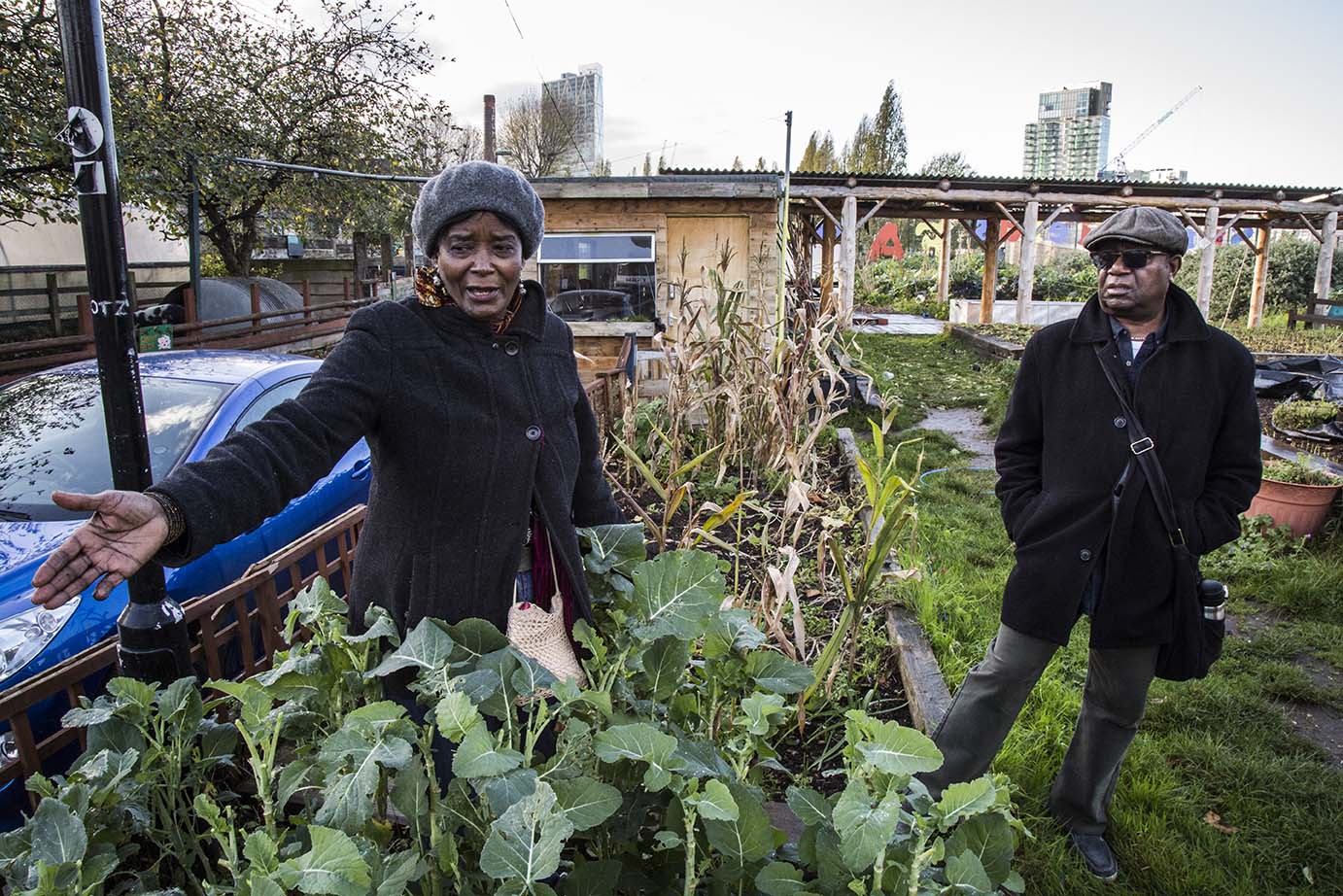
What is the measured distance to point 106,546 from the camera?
1.16 metres

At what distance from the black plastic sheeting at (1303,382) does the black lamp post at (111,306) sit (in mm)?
7067

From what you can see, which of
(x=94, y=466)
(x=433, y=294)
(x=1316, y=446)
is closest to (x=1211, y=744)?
(x=433, y=294)

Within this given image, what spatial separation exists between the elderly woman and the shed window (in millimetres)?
7587

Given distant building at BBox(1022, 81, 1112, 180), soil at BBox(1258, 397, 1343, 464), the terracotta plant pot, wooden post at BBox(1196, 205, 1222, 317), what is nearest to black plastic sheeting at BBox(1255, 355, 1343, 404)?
soil at BBox(1258, 397, 1343, 464)

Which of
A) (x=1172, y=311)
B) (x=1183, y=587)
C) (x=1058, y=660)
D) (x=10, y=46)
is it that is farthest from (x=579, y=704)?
(x=10, y=46)

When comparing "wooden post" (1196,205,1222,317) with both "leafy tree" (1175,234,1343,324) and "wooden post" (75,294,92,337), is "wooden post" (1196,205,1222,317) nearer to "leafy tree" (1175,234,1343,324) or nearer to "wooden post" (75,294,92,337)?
"leafy tree" (1175,234,1343,324)

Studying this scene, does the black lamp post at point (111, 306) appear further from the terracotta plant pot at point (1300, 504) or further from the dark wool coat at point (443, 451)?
the terracotta plant pot at point (1300, 504)

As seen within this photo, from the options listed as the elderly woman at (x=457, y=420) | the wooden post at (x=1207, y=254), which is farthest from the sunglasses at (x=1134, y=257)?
the wooden post at (x=1207, y=254)

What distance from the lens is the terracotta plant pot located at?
4910 millimetres

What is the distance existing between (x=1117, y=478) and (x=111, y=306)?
2.50 m

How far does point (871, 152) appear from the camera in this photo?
141ft

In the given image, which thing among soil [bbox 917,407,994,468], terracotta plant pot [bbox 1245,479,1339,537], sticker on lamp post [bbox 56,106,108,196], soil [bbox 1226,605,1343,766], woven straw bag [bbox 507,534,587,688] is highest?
sticker on lamp post [bbox 56,106,108,196]

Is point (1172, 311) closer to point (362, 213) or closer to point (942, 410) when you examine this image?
point (942, 410)

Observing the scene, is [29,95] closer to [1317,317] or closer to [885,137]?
[1317,317]
